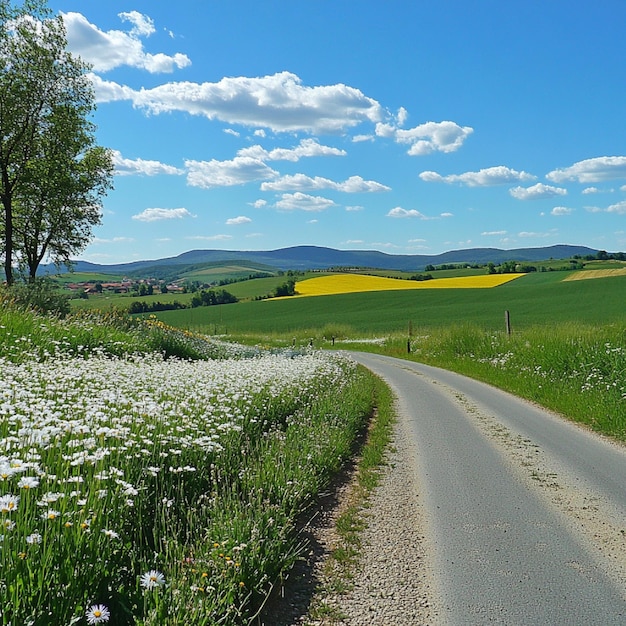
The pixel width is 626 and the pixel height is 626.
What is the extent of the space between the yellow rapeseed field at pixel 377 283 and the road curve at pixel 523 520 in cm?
8153

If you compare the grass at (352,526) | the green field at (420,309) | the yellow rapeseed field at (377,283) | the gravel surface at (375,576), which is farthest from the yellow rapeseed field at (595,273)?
the gravel surface at (375,576)

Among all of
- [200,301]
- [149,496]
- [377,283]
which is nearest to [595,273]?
[377,283]

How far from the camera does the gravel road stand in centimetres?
441

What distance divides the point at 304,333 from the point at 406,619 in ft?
169

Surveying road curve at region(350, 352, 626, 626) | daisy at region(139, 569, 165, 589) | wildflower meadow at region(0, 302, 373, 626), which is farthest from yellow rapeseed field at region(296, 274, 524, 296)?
daisy at region(139, 569, 165, 589)

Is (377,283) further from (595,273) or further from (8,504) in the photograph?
(8,504)

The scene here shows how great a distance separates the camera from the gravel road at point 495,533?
174 inches

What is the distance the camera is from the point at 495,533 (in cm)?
581

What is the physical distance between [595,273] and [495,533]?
91.5 m

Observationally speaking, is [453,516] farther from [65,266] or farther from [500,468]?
[65,266]

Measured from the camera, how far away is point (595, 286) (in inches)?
2744

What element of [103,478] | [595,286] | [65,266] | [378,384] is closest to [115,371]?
[103,478]

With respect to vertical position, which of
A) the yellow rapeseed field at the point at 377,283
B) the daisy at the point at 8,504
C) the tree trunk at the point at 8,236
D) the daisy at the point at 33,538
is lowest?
the daisy at the point at 33,538

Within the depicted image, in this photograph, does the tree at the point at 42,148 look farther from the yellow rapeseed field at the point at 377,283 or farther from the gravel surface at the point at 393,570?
the yellow rapeseed field at the point at 377,283
